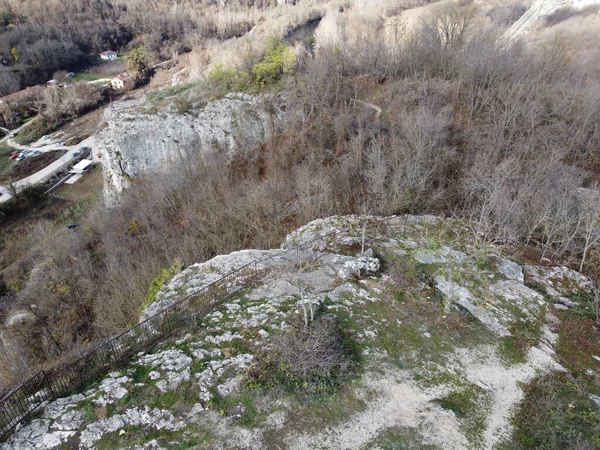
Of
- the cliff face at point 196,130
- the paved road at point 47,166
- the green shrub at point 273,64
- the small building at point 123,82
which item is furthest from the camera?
the small building at point 123,82

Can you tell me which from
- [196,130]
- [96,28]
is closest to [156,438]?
[196,130]

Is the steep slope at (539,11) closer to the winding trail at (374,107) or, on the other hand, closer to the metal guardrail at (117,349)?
the winding trail at (374,107)

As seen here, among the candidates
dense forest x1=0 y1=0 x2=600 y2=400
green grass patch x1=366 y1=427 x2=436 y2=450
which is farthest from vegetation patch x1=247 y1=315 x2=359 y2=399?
dense forest x1=0 y1=0 x2=600 y2=400

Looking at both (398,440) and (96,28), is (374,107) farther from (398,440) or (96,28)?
(96,28)

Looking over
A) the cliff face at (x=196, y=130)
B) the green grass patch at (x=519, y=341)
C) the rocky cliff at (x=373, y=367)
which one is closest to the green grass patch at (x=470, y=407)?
the rocky cliff at (x=373, y=367)

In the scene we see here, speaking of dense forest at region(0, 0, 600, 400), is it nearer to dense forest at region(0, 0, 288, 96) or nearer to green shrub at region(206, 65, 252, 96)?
green shrub at region(206, 65, 252, 96)

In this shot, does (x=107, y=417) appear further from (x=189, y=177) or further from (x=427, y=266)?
(x=189, y=177)
